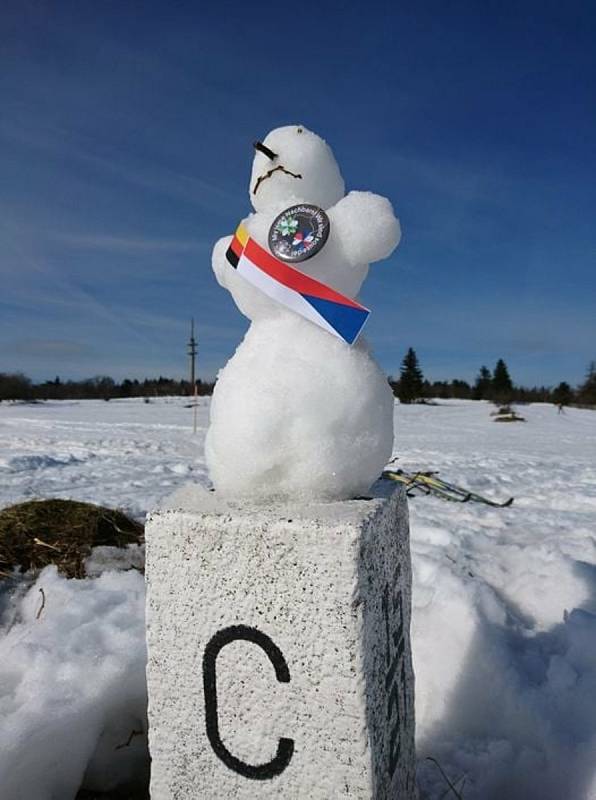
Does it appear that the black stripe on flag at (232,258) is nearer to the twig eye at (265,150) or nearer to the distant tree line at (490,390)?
the twig eye at (265,150)

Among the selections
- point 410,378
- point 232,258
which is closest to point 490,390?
point 410,378

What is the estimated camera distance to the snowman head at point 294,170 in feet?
4.70

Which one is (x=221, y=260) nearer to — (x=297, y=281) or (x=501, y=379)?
(x=297, y=281)

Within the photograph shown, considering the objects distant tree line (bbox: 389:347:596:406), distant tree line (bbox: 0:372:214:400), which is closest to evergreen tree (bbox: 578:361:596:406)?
distant tree line (bbox: 389:347:596:406)

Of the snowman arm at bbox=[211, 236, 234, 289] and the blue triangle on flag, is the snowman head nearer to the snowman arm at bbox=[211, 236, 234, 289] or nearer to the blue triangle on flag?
the snowman arm at bbox=[211, 236, 234, 289]

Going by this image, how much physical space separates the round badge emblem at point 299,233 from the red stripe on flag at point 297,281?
0.07 feet

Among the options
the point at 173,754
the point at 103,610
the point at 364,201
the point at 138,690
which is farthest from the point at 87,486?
the point at 364,201

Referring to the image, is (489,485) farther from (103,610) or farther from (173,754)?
(173,754)

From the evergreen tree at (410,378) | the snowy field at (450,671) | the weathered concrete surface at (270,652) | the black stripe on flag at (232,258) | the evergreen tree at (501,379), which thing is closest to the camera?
the weathered concrete surface at (270,652)

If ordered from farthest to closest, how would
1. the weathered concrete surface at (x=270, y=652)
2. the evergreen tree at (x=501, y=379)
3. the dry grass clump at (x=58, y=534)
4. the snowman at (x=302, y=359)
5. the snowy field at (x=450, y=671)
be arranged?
the evergreen tree at (x=501, y=379) < the dry grass clump at (x=58, y=534) < the snowy field at (x=450, y=671) < the snowman at (x=302, y=359) < the weathered concrete surface at (x=270, y=652)

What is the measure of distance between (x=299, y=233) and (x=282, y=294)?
15cm

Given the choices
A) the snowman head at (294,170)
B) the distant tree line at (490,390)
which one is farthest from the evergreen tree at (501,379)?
the snowman head at (294,170)

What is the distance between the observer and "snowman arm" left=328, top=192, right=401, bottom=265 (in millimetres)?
1363

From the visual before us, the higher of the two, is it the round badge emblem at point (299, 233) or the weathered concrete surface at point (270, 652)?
the round badge emblem at point (299, 233)
